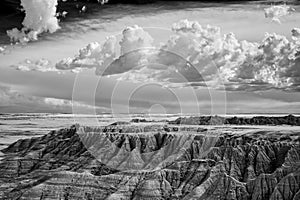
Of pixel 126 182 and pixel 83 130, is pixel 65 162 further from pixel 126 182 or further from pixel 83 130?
pixel 126 182

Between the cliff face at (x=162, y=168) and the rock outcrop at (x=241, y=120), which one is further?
the rock outcrop at (x=241, y=120)

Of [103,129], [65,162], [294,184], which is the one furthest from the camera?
[103,129]

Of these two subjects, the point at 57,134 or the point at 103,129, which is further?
the point at 57,134

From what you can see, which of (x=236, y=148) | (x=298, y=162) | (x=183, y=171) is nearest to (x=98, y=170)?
(x=183, y=171)

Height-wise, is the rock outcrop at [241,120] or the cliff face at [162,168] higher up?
the rock outcrop at [241,120]

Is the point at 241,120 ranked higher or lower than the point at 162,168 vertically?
higher

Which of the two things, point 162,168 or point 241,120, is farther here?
point 241,120

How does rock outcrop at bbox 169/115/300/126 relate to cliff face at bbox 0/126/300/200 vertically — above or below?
above

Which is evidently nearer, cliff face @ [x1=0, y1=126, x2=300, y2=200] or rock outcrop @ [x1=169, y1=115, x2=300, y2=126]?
cliff face @ [x1=0, y1=126, x2=300, y2=200]
